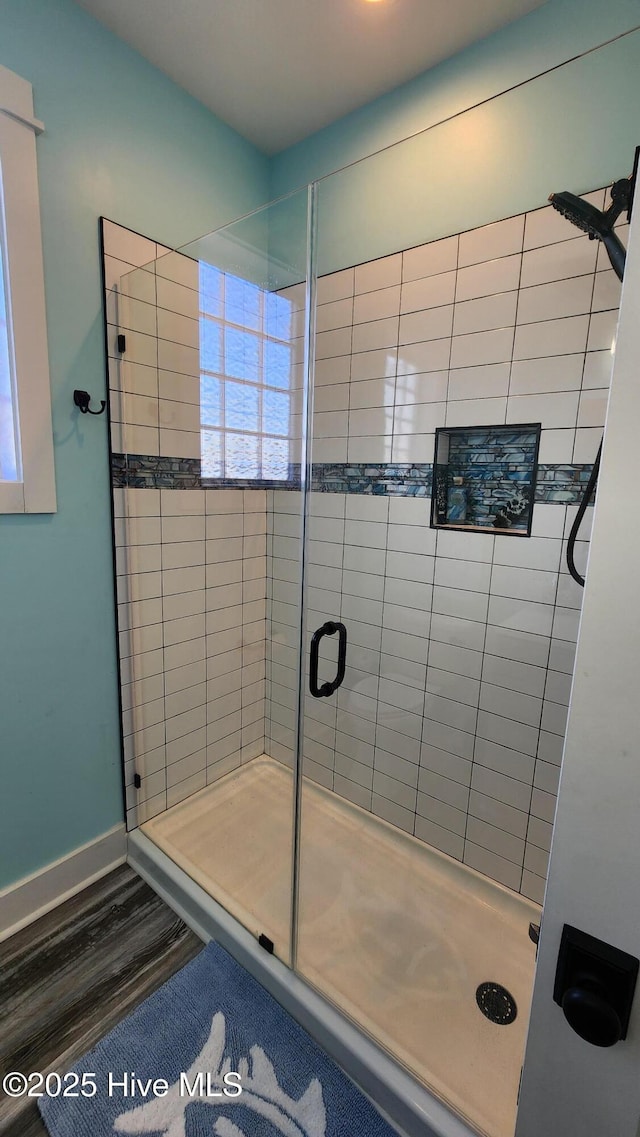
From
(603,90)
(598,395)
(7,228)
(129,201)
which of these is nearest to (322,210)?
(129,201)

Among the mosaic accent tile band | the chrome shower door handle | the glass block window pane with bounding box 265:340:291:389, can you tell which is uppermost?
the glass block window pane with bounding box 265:340:291:389

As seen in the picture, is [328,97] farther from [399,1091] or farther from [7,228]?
[399,1091]

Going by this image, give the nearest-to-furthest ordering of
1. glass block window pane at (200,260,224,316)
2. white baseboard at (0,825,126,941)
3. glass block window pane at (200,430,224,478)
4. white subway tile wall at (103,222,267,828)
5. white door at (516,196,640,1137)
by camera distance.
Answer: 1. white door at (516,196,640,1137)
2. white baseboard at (0,825,126,941)
3. white subway tile wall at (103,222,267,828)
4. glass block window pane at (200,260,224,316)
5. glass block window pane at (200,430,224,478)

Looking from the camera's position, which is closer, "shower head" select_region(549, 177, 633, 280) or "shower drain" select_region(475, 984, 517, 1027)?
"shower head" select_region(549, 177, 633, 280)

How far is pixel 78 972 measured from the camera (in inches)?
55.0

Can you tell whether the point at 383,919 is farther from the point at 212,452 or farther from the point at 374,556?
the point at 212,452

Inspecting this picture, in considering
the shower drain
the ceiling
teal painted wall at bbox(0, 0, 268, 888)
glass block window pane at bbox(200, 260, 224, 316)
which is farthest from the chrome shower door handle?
the ceiling

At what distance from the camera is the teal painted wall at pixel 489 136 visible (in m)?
1.24

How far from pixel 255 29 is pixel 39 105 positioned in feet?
2.28

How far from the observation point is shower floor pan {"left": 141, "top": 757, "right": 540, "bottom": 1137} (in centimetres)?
119

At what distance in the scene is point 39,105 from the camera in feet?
4.26

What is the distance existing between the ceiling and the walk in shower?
0.82 feet

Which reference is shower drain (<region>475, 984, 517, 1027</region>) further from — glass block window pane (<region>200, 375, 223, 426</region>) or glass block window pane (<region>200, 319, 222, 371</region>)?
glass block window pane (<region>200, 319, 222, 371</region>)

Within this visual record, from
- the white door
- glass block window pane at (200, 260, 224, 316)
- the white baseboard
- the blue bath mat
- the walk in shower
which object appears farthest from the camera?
glass block window pane at (200, 260, 224, 316)
